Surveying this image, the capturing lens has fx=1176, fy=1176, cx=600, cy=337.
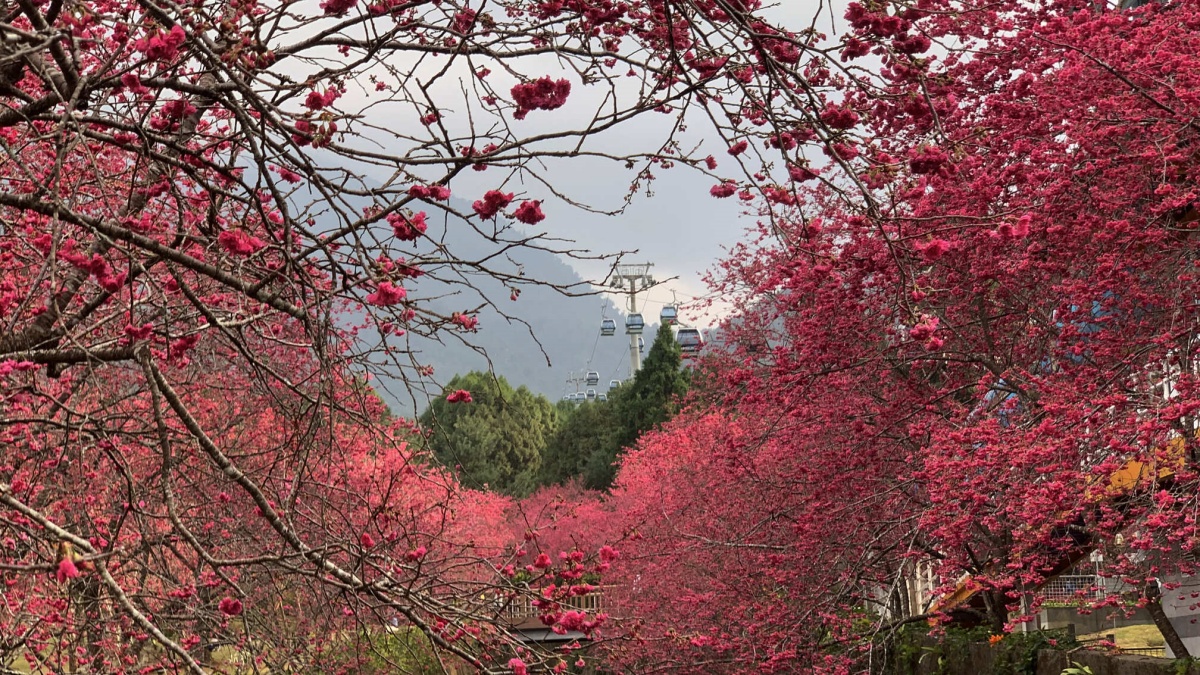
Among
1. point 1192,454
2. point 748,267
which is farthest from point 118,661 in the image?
point 748,267

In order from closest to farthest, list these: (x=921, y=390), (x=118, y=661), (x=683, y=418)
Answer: (x=118, y=661) < (x=921, y=390) < (x=683, y=418)

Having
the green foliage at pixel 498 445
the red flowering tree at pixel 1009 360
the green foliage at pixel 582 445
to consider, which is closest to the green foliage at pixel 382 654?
the red flowering tree at pixel 1009 360

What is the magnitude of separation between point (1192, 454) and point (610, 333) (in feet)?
123

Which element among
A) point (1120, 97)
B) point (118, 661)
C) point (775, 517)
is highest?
point (1120, 97)

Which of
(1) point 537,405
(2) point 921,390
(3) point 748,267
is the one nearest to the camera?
(2) point 921,390

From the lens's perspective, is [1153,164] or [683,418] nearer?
[1153,164]

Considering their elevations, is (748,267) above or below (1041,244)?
above

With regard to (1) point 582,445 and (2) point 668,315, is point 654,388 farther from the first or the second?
(2) point 668,315

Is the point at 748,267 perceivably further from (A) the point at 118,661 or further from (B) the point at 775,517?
(A) the point at 118,661

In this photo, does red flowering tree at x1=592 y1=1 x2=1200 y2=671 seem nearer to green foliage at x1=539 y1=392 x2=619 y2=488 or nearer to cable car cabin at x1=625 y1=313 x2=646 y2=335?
green foliage at x1=539 y1=392 x2=619 y2=488

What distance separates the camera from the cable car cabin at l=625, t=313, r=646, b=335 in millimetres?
46250

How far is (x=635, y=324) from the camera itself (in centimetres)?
4700

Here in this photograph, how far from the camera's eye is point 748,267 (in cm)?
1493

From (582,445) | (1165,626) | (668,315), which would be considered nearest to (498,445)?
(582,445)
